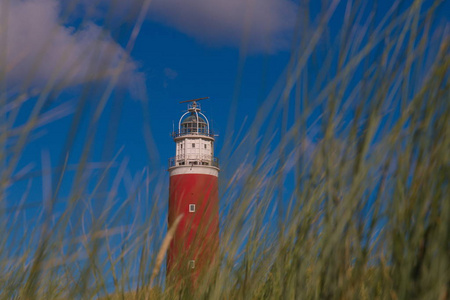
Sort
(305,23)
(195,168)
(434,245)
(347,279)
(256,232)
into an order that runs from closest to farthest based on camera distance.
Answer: (434,245)
(347,279)
(305,23)
(256,232)
(195,168)

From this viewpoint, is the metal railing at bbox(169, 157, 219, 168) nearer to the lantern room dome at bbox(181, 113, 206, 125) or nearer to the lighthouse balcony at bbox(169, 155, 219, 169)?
the lighthouse balcony at bbox(169, 155, 219, 169)

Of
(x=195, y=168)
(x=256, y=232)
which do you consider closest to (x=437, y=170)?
(x=256, y=232)

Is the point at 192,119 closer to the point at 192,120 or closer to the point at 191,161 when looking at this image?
the point at 192,120

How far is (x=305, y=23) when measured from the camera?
1.06 metres

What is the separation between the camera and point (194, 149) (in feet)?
58.6

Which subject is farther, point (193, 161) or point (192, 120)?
point (192, 120)

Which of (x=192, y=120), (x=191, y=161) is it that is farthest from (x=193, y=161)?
(x=192, y=120)

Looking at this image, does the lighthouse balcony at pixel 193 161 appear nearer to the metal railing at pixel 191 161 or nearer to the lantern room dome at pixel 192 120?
the metal railing at pixel 191 161

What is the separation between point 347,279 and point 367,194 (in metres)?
0.15

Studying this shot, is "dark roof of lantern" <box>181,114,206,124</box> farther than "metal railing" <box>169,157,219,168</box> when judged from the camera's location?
Yes

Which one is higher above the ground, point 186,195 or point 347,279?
point 186,195

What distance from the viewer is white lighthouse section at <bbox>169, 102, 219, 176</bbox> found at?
1730 centimetres

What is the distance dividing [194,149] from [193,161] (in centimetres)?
61

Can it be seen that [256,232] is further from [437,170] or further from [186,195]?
[186,195]
